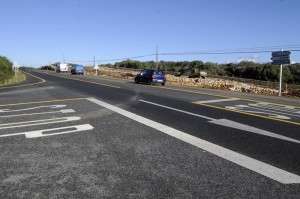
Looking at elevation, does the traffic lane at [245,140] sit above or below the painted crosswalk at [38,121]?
below

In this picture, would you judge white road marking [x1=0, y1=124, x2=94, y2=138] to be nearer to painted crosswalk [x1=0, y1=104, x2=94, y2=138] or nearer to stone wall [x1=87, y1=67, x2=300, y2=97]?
painted crosswalk [x1=0, y1=104, x2=94, y2=138]

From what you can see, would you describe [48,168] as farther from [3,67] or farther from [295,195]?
[3,67]

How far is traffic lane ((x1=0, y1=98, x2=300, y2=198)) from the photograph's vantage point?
354cm

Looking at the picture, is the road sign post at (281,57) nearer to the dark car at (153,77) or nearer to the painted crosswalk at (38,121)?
the dark car at (153,77)

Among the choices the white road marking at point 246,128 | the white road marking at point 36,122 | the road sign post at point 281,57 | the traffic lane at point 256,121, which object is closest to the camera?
the white road marking at point 246,128

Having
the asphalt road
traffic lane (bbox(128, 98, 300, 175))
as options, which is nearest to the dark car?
traffic lane (bbox(128, 98, 300, 175))

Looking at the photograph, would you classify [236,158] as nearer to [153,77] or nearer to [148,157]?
[148,157]

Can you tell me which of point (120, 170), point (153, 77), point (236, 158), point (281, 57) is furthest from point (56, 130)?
point (153, 77)

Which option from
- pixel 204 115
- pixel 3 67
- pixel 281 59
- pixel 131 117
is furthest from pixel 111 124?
pixel 3 67

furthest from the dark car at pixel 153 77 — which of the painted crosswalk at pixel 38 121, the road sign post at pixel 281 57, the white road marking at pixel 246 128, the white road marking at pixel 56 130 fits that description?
the white road marking at pixel 56 130

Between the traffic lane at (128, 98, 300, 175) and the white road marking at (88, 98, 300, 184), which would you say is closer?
the white road marking at (88, 98, 300, 184)

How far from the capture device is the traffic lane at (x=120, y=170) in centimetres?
354

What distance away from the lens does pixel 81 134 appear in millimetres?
6473

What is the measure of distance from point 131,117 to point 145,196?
5314 mm
